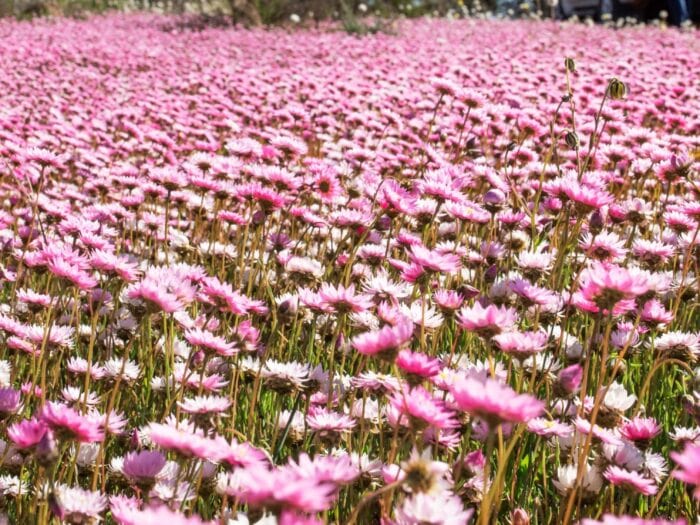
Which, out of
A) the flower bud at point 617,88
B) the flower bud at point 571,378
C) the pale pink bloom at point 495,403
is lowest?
the flower bud at point 571,378

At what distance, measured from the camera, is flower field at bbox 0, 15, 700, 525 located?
4.41ft

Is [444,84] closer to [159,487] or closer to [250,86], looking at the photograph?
[159,487]

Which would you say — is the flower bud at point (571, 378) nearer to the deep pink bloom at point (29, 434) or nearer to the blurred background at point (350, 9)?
the deep pink bloom at point (29, 434)

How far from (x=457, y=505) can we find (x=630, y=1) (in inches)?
938

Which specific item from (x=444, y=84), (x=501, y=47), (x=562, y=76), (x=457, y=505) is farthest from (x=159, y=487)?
(x=501, y=47)

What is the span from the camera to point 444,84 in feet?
12.3

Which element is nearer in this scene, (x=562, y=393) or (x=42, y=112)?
(x=562, y=393)

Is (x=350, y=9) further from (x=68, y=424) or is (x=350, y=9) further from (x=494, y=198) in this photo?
(x=68, y=424)

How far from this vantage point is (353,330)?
2617mm

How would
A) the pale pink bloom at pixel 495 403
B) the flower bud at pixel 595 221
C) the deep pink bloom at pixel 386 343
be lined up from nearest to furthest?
the pale pink bloom at pixel 495 403
the deep pink bloom at pixel 386 343
the flower bud at pixel 595 221

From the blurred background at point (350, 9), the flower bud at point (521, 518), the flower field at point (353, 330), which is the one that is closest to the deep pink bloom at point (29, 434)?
the flower field at point (353, 330)

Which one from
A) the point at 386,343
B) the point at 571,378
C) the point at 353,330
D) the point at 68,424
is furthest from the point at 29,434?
the point at 353,330

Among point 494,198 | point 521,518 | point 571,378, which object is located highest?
point 494,198

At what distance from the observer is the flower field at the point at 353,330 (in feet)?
4.41
